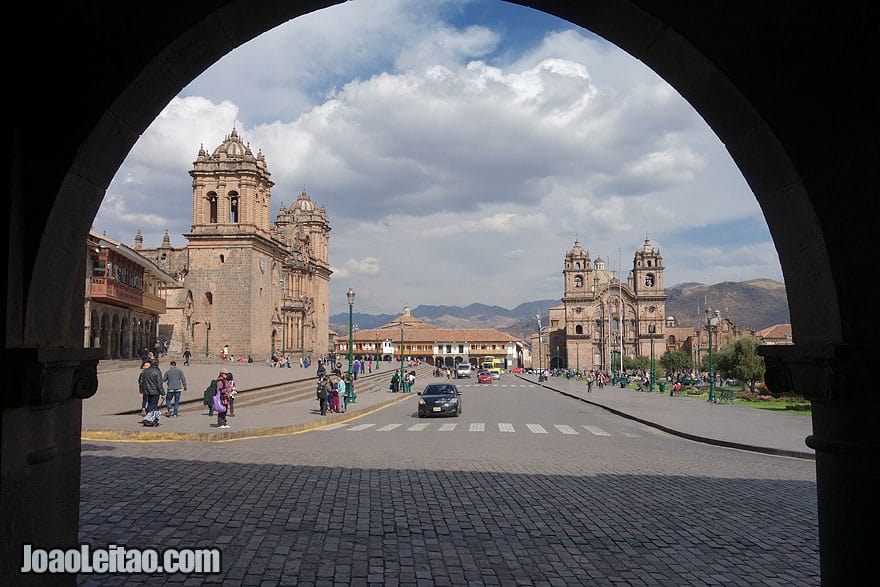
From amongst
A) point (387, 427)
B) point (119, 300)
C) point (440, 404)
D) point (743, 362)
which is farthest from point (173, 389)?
point (743, 362)

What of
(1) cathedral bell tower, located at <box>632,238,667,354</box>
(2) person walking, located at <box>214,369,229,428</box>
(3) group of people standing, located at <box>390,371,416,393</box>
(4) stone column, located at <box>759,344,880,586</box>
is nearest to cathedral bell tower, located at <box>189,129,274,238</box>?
(3) group of people standing, located at <box>390,371,416,393</box>

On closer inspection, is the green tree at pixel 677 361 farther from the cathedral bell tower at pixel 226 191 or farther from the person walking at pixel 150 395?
the person walking at pixel 150 395

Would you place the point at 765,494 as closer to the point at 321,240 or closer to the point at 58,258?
the point at 58,258

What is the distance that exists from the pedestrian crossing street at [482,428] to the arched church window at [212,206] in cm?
4635

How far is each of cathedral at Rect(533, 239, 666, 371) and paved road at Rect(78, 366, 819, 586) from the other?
10151cm

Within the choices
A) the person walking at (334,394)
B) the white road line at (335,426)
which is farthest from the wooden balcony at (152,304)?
the white road line at (335,426)

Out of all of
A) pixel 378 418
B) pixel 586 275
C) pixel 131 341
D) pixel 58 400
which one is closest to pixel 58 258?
pixel 58 400

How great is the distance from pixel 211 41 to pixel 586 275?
117344 millimetres

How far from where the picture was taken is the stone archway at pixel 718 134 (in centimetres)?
333

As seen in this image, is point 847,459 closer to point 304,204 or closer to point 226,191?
point 226,191

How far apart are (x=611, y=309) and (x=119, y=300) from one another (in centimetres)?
9009

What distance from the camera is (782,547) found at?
6387 mm

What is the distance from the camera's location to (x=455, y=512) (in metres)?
7.69

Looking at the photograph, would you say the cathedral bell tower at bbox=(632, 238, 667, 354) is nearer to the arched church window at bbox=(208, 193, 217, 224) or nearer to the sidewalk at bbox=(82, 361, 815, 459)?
the arched church window at bbox=(208, 193, 217, 224)
